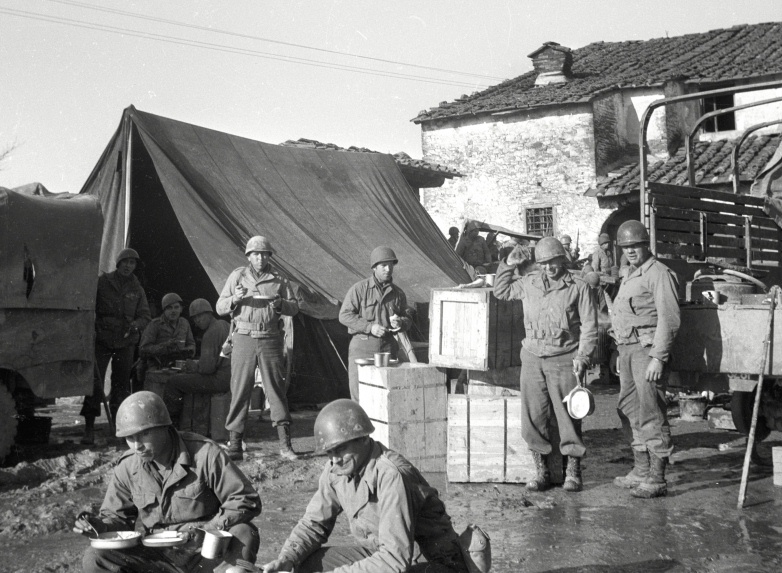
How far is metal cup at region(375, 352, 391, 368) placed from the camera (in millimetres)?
8320

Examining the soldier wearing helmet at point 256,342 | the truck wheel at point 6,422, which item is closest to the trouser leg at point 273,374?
the soldier wearing helmet at point 256,342

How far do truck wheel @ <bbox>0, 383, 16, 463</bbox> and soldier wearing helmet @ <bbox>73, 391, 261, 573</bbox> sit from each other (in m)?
4.06

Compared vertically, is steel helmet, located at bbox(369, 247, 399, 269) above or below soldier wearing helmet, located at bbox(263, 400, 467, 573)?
above

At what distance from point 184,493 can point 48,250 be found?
494 cm

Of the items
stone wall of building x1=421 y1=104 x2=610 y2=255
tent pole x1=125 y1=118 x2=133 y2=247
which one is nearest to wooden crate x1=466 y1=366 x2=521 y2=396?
tent pole x1=125 y1=118 x2=133 y2=247

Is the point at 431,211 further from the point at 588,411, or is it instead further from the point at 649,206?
the point at 588,411

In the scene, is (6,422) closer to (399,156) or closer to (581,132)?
(399,156)

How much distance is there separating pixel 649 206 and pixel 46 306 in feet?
18.8

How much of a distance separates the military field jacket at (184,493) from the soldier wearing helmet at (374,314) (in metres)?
4.38

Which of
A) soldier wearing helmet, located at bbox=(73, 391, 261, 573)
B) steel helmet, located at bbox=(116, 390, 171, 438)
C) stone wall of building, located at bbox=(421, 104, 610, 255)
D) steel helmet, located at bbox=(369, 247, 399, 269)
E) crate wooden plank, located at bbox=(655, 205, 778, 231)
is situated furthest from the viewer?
stone wall of building, located at bbox=(421, 104, 610, 255)

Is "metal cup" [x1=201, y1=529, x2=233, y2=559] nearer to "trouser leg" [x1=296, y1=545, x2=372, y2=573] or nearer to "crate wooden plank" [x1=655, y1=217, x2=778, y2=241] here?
"trouser leg" [x1=296, y1=545, x2=372, y2=573]

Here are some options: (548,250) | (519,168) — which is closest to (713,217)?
(548,250)

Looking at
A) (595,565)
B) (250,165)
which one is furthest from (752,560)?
(250,165)

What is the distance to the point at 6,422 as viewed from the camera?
817 cm
